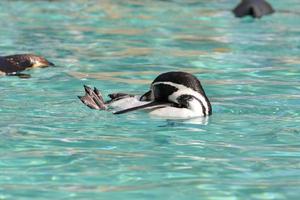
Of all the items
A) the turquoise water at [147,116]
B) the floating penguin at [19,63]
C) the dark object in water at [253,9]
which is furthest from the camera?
the dark object in water at [253,9]

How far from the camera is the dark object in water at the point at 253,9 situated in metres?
14.6

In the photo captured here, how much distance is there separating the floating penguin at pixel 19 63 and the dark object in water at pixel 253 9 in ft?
17.6

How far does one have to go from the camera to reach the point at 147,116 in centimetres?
705

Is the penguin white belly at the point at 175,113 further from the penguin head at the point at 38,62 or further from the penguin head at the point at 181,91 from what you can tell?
the penguin head at the point at 38,62

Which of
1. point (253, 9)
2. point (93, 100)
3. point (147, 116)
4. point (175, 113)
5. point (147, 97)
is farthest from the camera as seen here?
point (253, 9)

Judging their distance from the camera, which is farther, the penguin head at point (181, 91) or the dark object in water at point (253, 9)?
the dark object in water at point (253, 9)

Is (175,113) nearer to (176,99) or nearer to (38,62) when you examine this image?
(176,99)

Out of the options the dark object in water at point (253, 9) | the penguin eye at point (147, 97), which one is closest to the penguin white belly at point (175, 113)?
the penguin eye at point (147, 97)

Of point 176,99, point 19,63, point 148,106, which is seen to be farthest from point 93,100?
point 19,63

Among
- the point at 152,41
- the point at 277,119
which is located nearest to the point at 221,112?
the point at 277,119

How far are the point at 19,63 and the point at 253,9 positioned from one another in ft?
19.1

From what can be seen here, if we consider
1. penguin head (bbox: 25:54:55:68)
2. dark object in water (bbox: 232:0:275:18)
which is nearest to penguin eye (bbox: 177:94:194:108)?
penguin head (bbox: 25:54:55:68)

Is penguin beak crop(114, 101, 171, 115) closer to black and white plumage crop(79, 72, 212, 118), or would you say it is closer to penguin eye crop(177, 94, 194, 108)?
black and white plumage crop(79, 72, 212, 118)

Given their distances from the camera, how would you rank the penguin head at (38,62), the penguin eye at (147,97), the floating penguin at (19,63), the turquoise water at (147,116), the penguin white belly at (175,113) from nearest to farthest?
the turquoise water at (147,116)
the penguin white belly at (175,113)
the penguin eye at (147,97)
the floating penguin at (19,63)
the penguin head at (38,62)
